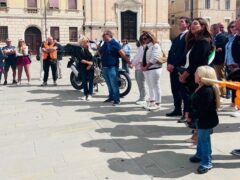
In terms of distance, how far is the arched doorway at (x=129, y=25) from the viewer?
4622cm

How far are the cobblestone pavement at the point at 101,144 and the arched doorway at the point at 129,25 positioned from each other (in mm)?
38534

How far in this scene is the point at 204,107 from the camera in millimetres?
3998

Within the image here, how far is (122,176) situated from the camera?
4.10 metres

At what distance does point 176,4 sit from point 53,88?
52.7 metres

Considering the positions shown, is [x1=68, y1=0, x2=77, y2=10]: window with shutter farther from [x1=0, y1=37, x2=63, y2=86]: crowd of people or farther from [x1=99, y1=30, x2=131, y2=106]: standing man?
[x1=99, y1=30, x2=131, y2=106]: standing man

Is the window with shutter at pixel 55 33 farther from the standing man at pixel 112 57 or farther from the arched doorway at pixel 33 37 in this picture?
the standing man at pixel 112 57

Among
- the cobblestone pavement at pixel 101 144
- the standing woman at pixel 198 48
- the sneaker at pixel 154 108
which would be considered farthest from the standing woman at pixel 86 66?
the standing woman at pixel 198 48

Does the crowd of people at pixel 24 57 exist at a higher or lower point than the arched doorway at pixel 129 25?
lower

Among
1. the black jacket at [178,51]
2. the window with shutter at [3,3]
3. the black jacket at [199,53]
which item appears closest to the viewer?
the black jacket at [199,53]

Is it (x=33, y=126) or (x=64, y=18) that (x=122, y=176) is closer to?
(x=33, y=126)

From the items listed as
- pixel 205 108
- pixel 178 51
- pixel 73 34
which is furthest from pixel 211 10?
pixel 205 108

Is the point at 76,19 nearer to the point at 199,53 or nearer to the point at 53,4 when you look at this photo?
the point at 53,4

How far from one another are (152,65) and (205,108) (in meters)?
3.62

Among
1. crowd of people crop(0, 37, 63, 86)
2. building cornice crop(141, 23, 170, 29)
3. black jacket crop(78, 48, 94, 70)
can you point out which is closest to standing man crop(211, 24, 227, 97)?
black jacket crop(78, 48, 94, 70)
